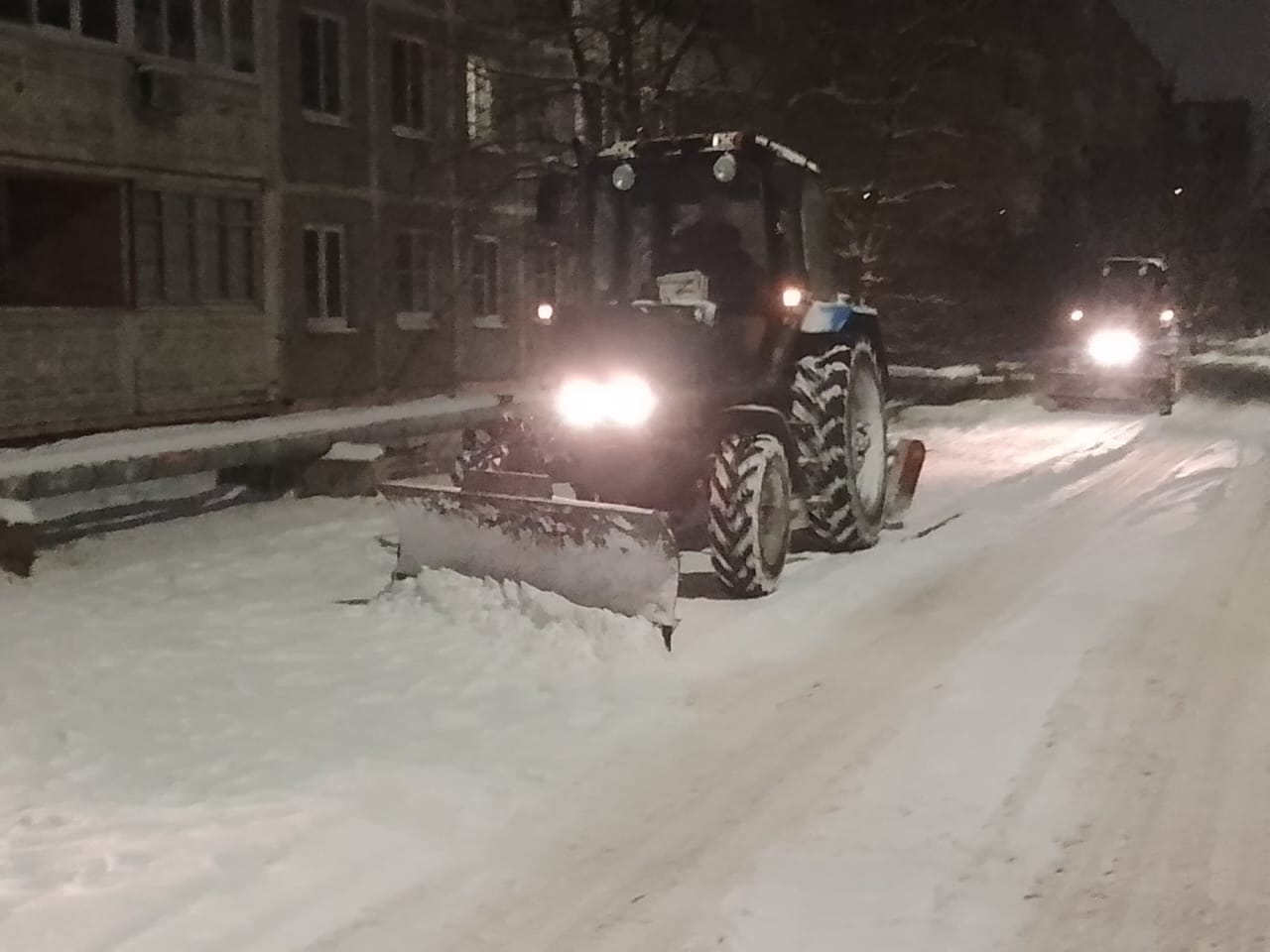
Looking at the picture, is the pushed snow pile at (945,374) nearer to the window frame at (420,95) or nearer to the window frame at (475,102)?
the window frame at (475,102)

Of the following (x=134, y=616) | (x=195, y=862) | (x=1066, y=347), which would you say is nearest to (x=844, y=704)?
(x=195, y=862)

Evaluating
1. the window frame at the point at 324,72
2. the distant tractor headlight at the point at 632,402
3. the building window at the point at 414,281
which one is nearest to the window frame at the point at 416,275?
the building window at the point at 414,281

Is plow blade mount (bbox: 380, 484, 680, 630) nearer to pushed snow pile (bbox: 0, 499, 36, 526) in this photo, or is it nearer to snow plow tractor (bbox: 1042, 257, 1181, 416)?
pushed snow pile (bbox: 0, 499, 36, 526)

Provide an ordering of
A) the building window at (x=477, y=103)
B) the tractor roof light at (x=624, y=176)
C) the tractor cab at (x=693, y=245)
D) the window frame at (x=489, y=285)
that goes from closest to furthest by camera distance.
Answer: the tractor cab at (x=693, y=245) → the tractor roof light at (x=624, y=176) → the building window at (x=477, y=103) → the window frame at (x=489, y=285)

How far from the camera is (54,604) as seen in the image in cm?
791

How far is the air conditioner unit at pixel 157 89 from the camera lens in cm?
1495

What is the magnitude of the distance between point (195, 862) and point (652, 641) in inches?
113

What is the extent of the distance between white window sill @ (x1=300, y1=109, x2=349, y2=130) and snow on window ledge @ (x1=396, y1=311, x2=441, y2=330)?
318cm

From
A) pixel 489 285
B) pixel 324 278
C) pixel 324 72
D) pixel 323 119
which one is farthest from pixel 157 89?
pixel 489 285

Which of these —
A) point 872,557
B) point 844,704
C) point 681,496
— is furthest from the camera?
point 872,557

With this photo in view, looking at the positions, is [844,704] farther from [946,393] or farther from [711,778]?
[946,393]

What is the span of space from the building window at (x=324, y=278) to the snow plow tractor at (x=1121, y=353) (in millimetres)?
11472

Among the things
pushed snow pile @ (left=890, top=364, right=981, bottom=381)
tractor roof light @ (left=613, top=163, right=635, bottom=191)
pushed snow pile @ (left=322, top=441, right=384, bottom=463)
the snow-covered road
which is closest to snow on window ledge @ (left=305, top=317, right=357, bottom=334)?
pushed snow pile @ (left=322, top=441, right=384, bottom=463)

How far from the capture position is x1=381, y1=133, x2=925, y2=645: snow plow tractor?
23.6 feet
